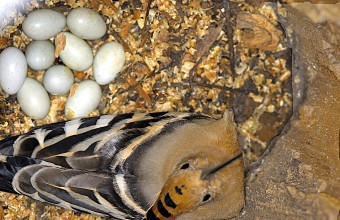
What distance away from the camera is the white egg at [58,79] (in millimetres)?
3068

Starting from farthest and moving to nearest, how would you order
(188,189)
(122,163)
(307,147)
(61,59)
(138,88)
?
1. (138,88)
2. (61,59)
3. (307,147)
4. (122,163)
5. (188,189)

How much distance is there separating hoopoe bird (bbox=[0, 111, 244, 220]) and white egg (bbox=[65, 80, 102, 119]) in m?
0.27

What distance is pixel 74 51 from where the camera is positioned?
3049 millimetres

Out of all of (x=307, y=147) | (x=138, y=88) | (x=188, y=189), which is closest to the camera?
(x=188, y=189)

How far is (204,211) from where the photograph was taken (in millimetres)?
2596

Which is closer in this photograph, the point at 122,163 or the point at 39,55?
the point at 122,163

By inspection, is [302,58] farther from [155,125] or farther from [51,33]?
[51,33]

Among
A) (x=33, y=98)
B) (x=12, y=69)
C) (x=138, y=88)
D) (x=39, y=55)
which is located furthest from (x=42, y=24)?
(x=138, y=88)

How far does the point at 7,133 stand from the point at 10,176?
1.64ft

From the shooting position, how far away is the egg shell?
305cm

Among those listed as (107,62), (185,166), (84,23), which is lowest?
(185,166)

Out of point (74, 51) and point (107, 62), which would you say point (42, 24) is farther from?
point (107, 62)

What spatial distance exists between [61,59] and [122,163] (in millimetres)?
777

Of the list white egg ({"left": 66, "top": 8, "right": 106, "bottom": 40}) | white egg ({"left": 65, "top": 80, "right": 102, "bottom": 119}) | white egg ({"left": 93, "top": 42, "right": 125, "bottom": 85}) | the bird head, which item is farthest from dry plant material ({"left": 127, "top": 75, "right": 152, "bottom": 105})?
the bird head
